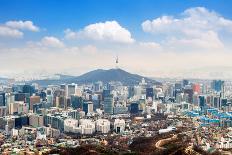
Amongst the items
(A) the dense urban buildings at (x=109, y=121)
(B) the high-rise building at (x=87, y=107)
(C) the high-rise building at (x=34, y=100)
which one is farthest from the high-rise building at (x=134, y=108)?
(C) the high-rise building at (x=34, y=100)

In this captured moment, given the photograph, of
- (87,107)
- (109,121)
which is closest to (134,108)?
(87,107)

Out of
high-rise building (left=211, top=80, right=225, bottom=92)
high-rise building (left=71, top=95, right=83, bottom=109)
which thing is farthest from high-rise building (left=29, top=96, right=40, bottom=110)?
high-rise building (left=211, top=80, right=225, bottom=92)

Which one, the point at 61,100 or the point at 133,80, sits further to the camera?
the point at 133,80

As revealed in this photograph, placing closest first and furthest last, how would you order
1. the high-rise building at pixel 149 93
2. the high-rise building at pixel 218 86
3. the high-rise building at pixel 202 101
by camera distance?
the high-rise building at pixel 202 101 → the high-rise building at pixel 149 93 → the high-rise building at pixel 218 86

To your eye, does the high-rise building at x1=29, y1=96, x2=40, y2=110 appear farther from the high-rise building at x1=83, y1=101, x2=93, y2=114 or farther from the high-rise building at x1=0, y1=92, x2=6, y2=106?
the high-rise building at x1=83, y1=101, x2=93, y2=114

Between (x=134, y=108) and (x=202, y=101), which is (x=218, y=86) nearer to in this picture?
(x=202, y=101)

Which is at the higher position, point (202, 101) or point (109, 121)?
point (202, 101)

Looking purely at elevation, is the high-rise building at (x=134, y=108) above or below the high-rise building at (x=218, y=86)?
below

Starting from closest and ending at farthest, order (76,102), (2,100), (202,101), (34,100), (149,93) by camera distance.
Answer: (2,100) → (34,100) → (76,102) → (202,101) → (149,93)

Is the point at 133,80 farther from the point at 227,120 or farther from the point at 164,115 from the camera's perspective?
the point at 227,120

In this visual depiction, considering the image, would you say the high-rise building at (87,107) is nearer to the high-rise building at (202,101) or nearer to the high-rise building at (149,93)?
the high-rise building at (202,101)

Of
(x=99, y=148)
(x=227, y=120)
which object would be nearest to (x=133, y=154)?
(x=99, y=148)
